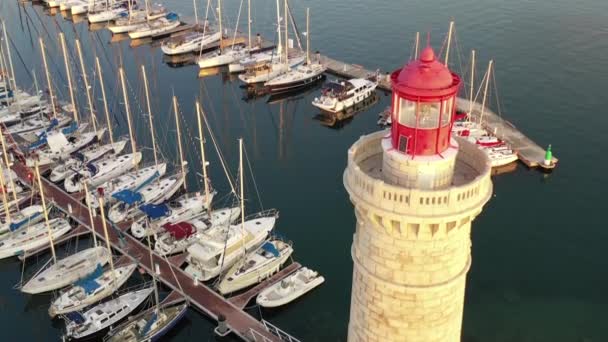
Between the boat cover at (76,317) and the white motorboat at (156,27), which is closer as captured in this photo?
the boat cover at (76,317)

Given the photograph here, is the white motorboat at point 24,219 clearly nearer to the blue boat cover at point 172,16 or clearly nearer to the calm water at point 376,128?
the calm water at point 376,128

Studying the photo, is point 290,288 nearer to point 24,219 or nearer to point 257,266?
point 257,266

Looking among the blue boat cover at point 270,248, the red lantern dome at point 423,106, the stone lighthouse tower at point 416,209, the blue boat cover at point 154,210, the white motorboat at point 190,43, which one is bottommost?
the blue boat cover at point 270,248

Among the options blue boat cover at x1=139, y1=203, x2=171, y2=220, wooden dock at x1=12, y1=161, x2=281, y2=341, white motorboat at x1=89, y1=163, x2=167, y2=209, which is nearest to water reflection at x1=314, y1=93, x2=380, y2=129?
white motorboat at x1=89, y1=163, x2=167, y2=209

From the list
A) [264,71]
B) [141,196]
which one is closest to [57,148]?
[141,196]

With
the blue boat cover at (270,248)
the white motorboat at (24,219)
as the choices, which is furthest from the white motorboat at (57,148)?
the blue boat cover at (270,248)

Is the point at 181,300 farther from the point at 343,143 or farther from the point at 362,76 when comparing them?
the point at 362,76
